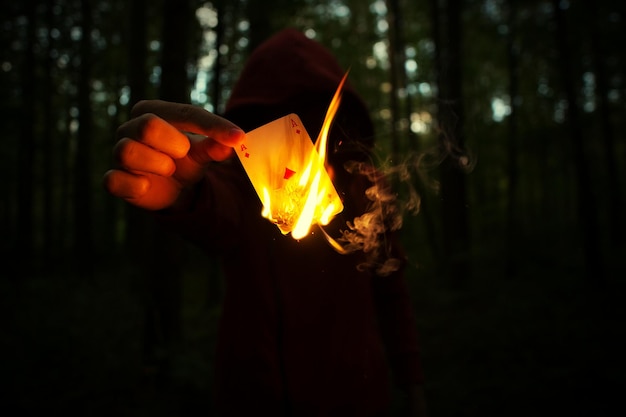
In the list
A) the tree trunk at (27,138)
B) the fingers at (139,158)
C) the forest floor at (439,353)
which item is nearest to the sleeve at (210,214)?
the fingers at (139,158)

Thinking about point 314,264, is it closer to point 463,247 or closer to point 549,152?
point 463,247

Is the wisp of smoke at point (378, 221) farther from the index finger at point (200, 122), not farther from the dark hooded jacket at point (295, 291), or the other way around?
the index finger at point (200, 122)

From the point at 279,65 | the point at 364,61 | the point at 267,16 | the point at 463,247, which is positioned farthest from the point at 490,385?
the point at 364,61

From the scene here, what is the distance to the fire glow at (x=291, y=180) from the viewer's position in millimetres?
1483

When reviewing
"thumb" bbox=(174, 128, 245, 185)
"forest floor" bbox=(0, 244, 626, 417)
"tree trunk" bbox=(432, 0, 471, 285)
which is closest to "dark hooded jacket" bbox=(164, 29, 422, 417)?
"thumb" bbox=(174, 128, 245, 185)

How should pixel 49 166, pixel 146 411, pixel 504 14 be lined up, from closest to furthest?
pixel 146 411, pixel 504 14, pixel 49 166

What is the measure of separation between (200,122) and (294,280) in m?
1.15

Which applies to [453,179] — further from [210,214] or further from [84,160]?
[84,160]

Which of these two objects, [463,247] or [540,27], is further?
[540,27]

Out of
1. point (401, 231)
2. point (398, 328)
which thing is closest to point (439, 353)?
point (401, 231)

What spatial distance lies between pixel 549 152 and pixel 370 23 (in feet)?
51.9

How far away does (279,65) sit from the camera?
2.24 meters

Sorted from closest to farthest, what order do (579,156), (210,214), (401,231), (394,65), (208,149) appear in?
(208,149)
(210,214)
(579,156)
(394,65)
(401,231)

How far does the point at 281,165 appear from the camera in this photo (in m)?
1.57
